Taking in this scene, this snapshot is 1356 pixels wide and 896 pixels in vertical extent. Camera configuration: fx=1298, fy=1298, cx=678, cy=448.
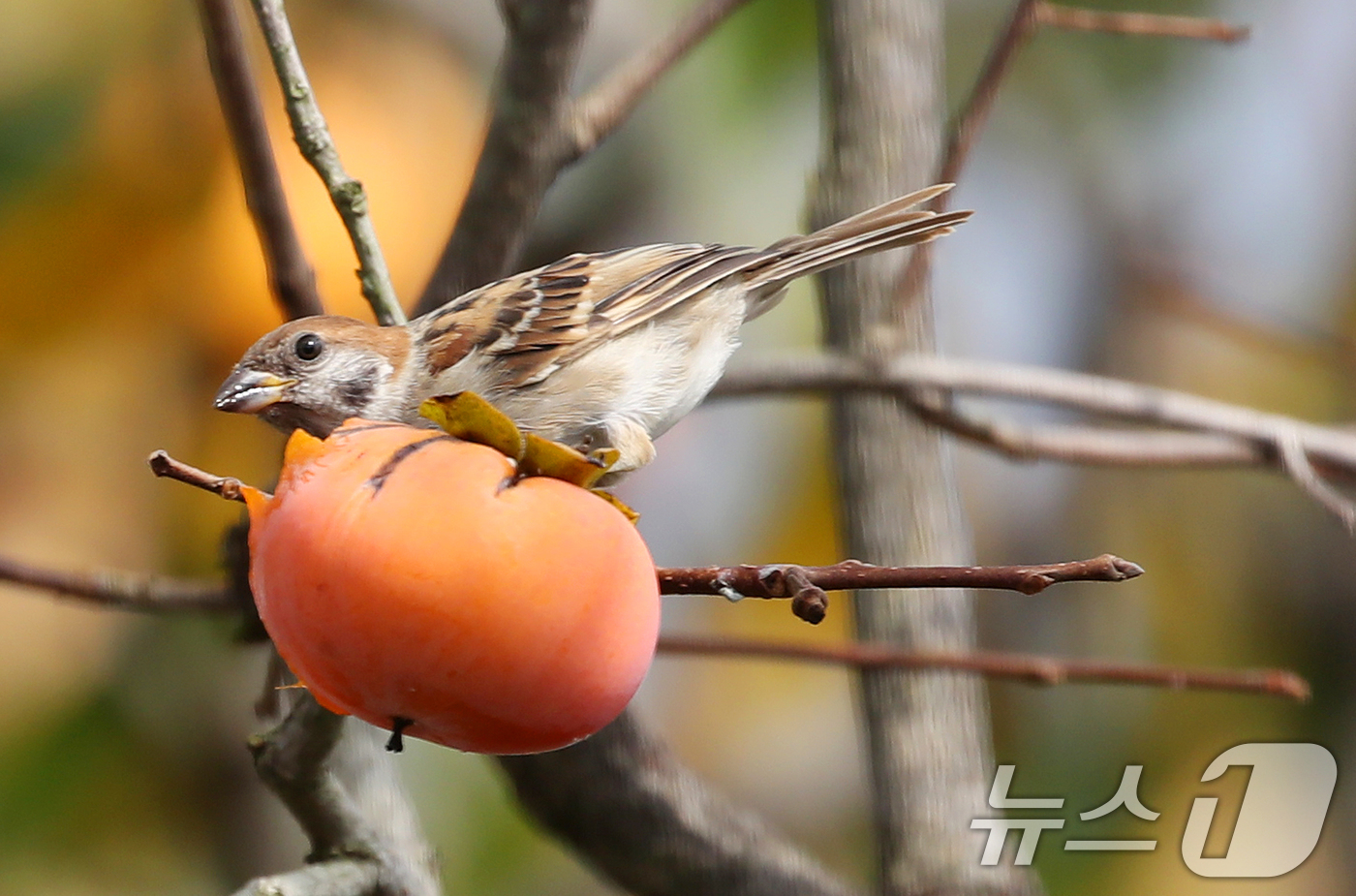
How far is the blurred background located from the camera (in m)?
4.48

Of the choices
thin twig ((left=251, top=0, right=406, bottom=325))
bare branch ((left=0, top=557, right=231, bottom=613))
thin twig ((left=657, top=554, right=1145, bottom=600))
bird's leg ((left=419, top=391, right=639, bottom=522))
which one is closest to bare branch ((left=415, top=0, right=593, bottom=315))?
thin twig ((left=251, top=0, right=406, bottom=325))

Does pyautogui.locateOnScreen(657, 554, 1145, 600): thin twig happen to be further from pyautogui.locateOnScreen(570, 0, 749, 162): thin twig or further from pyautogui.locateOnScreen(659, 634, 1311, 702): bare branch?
pyautogui.locateOnScreen(570, 0, 749, 162): thin twig

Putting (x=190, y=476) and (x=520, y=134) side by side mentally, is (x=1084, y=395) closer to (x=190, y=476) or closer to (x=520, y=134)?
(x=520, y=134)

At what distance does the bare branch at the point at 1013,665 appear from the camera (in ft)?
8.36

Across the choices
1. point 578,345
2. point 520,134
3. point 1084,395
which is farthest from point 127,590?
point 1084,395

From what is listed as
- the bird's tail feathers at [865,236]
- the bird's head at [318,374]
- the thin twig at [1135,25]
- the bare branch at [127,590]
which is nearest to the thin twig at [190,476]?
the bare branch at [127,590]

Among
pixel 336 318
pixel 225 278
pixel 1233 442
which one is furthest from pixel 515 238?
pixel 225 278

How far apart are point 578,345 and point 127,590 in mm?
1242

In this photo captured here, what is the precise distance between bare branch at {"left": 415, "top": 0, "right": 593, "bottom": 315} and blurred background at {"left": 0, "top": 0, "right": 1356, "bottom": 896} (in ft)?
4.90

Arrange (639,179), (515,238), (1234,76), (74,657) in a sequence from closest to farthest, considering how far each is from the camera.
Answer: (515,238) → (74,657) → (639,179) → (1234,76)

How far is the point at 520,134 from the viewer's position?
2.40 metres

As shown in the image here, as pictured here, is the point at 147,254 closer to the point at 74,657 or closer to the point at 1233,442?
the point at 74,657

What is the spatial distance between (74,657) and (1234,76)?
649 cm

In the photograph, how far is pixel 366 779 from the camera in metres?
2.65
